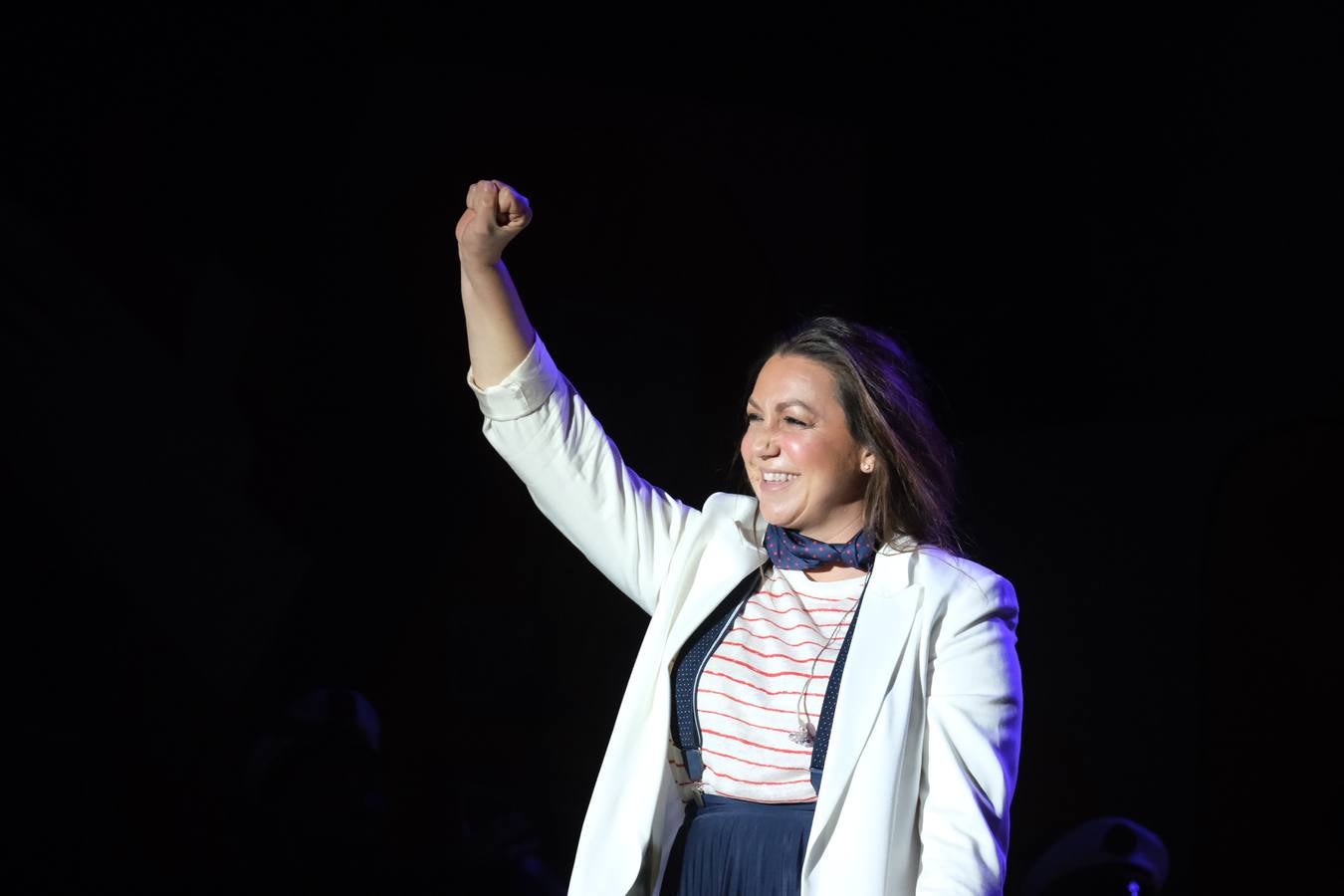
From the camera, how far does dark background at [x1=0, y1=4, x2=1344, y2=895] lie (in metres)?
2.47

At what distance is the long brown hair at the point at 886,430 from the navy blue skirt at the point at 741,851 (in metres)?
0.43

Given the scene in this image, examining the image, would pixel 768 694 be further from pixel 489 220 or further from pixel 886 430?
pixel 489 220

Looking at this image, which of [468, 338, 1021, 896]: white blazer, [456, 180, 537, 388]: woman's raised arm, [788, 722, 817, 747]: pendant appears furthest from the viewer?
[456, 180, 537, 388]: woman's raised arm

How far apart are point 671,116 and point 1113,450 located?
1.25m

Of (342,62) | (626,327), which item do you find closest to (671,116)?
(626,327)

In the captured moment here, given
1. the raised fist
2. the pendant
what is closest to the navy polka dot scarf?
the pendant

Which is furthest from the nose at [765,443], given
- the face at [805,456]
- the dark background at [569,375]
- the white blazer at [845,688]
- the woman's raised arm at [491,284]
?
the dark background at [569,375]

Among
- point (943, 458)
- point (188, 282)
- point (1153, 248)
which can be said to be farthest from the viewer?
point (1153, 248)

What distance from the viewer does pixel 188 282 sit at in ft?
8.34

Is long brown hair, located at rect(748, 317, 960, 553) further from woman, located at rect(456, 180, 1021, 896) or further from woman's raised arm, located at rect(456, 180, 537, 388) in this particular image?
woman's raised arm, located at rect(456, 180, 537, 388)

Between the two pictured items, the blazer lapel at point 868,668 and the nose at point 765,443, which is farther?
the nose at point 765,443

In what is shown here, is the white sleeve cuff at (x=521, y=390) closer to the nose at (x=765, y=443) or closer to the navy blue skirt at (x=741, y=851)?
the nose at (x=765, y=443)

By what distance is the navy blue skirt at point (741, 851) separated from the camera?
160 cm

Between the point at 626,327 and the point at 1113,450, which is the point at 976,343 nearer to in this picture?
the point at 1113,450
